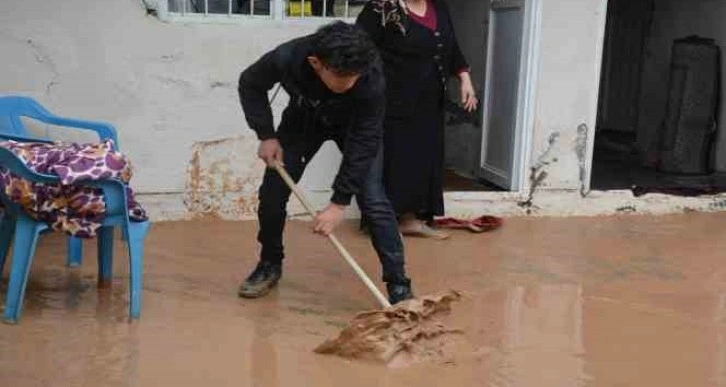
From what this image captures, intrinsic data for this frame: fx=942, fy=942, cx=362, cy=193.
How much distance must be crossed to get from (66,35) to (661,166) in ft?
16.2

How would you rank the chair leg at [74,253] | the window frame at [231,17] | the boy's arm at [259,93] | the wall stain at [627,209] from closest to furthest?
1. the boy's arm at [259,93]
2. the chair leg at [74,253]
3. the window frame at [231,17]
4. the wall stain at [627,209]

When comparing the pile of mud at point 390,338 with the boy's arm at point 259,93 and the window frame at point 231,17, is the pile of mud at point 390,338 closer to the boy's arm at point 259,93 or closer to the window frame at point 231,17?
the boy's arm at point 259,93

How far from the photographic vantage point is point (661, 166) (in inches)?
311

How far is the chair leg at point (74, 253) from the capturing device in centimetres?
483

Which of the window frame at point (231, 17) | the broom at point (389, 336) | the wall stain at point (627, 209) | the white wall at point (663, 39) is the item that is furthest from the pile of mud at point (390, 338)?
the white wall at point (663, 39)

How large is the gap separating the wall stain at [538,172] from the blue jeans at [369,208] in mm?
2263

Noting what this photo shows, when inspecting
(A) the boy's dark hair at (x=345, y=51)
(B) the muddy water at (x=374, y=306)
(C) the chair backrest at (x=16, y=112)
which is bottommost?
(B) the muddy water at (x=374, y=306)

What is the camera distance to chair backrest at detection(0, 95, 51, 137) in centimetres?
489

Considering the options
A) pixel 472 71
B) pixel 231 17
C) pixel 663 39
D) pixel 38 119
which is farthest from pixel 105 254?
pixel 663 39

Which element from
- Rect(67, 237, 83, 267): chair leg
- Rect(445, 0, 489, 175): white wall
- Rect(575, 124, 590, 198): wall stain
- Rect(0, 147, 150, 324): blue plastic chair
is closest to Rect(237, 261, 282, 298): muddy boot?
Rect(0, 147, 150, 324): blue plastic chair

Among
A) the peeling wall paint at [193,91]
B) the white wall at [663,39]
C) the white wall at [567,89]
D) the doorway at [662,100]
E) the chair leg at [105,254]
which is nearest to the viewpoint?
the chair leg at [105,254]

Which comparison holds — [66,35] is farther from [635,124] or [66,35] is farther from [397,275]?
[635,124]

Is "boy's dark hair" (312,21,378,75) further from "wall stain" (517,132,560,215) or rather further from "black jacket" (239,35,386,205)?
"wall stain" (517,132,560,215)

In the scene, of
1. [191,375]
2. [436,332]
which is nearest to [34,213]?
[191,375]
